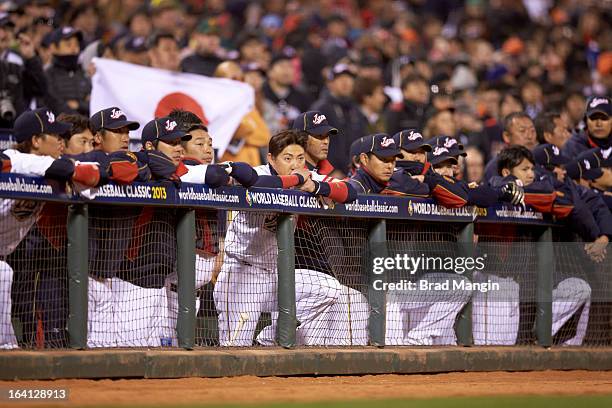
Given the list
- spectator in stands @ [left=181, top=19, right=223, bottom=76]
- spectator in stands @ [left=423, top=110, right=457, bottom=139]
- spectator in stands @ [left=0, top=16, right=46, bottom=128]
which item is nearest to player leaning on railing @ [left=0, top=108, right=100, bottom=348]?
spectator in stands @ [left=0, top=16, right=46, bottom=128]

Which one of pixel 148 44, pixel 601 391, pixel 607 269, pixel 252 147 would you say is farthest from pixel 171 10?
pixel 601 391

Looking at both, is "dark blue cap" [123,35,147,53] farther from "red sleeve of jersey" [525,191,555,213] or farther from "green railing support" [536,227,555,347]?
"green railing support" [536,227,555,347]

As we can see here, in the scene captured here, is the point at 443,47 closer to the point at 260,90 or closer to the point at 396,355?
the point at 260,90

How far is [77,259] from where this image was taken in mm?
8062

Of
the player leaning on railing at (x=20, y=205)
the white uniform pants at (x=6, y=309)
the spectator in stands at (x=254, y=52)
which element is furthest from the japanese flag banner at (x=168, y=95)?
the white uniform pants at (x=6, y=309)

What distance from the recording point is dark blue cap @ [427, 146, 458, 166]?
10.5 meters

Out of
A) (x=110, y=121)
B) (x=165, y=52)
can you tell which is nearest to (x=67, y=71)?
(x=165, y=52)

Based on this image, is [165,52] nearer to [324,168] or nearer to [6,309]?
[324,168]

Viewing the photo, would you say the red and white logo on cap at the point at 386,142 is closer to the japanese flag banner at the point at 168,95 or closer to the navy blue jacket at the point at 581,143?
the navy blue jacket at the point at 581,143

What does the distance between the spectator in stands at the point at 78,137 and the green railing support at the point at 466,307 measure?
11.0 feet

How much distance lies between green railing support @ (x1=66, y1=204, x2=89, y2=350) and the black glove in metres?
4.03

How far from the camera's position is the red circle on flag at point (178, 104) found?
42.4 feet

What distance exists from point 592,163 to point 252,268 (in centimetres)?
426

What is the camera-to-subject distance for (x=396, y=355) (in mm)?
9633
